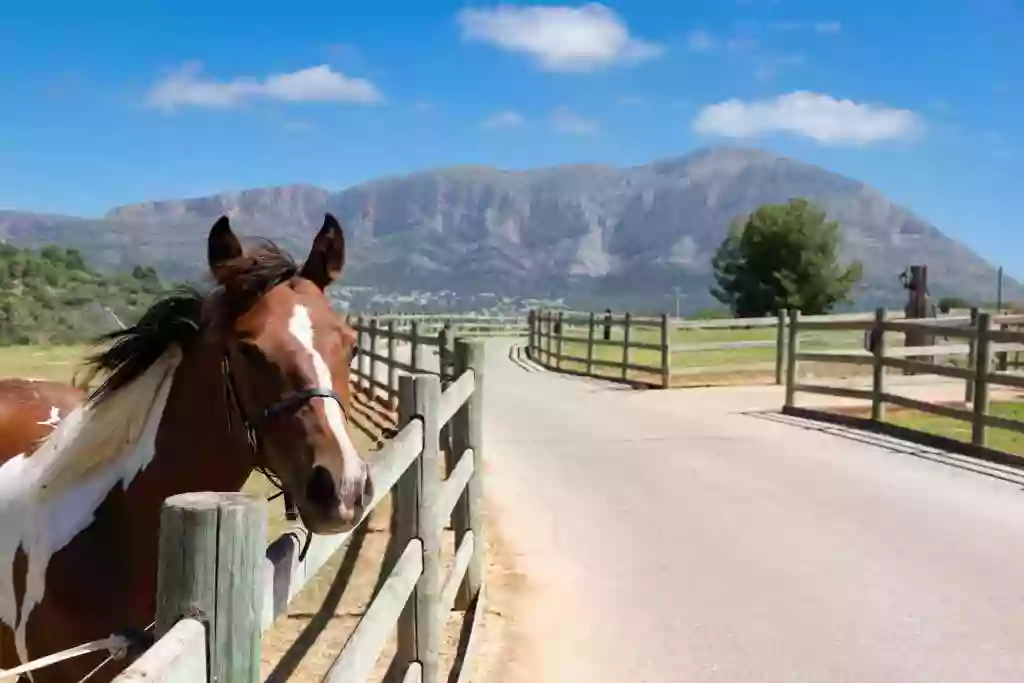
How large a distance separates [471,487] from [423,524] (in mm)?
1883

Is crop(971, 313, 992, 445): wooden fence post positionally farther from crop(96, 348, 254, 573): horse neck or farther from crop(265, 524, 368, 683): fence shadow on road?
crop(96, 348, 254, 573): horse neck

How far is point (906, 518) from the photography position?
7.05m

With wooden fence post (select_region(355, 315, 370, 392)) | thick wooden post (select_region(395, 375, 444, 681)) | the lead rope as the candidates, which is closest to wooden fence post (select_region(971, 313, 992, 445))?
thick wooden post (select_region(395, 375, 444, 681))

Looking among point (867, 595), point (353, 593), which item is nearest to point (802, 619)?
point (867, 595)

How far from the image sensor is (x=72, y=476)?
286 cm

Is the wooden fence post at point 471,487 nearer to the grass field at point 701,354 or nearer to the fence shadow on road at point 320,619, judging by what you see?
the fence shadow on road at point 320,619

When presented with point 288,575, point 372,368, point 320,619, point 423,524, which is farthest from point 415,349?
point 288,575

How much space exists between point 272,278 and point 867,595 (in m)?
4.05

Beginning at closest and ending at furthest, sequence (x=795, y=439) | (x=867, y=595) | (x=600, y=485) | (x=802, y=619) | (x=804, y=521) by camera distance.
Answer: (x=802, y=619) → (x=867, y=595) → (x=804, y=521) → (x=600, y=485) → (x=795, y=439)

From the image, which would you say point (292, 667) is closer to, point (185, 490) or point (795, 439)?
point (185, 490)

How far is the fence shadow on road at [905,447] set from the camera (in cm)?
865

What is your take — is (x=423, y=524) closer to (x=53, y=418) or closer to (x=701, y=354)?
(x=53, y=418)

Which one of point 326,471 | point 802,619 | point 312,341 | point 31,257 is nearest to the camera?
point 326,471

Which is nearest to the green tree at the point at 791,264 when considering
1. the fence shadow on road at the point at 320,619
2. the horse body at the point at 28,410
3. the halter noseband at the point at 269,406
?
the fence shadow on road at the point at 320,619
